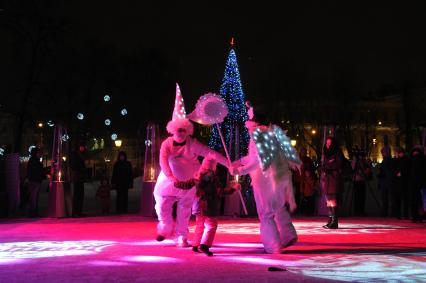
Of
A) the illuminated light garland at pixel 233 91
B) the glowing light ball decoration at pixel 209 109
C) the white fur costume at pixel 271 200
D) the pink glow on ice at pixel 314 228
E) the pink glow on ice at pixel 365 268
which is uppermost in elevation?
the illuminated light garland at pixel 233 91

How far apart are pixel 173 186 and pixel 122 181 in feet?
29.0

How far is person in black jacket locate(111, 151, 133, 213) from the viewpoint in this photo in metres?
18.7

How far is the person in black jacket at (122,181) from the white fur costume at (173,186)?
28.3ft

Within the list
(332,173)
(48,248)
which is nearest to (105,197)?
(332,173)

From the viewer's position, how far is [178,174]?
10023 mm

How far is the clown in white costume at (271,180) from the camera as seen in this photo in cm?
928

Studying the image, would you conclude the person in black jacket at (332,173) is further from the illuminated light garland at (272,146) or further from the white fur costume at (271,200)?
the white fur costume at (271,200)

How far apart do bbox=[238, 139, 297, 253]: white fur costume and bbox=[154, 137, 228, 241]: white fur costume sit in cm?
79

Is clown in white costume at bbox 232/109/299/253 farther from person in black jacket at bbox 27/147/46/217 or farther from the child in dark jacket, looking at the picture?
the child in dark jacket

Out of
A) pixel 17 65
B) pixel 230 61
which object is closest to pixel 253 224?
pixel 230 61

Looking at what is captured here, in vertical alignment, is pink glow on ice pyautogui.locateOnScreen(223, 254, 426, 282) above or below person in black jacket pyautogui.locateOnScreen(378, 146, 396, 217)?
below

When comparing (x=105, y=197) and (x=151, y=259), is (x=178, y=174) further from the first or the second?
(x=105, y=197)

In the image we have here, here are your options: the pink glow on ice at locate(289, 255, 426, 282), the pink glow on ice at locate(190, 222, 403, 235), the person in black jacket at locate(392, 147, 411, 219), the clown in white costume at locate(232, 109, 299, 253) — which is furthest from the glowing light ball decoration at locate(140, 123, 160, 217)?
the pink glow on ice at locate(289, 255, 426, 282)

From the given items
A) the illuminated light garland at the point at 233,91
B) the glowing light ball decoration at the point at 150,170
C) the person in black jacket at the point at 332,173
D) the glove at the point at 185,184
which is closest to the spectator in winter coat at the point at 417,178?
Answer: the person in black jacket at the point at 332,173
